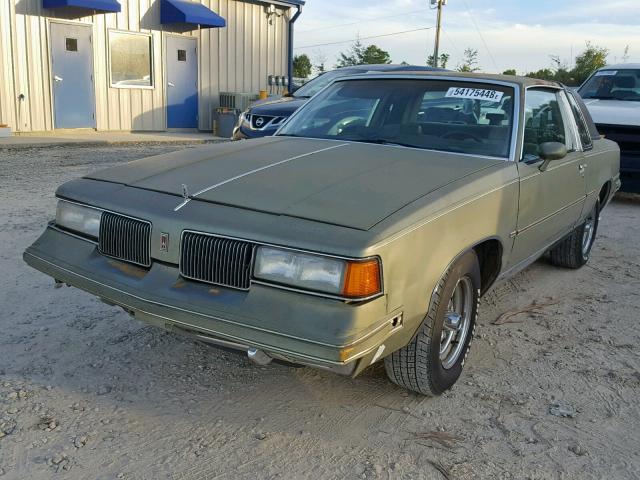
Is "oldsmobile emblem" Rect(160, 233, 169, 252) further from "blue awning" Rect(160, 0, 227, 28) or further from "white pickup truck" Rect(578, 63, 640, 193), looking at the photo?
"blue awning" Rect(160, 0, 227, 28)

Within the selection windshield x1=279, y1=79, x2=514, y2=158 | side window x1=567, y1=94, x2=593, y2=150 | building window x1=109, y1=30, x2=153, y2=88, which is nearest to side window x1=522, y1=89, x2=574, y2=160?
windshield x1=279, y1=79, x2=514, y2=158

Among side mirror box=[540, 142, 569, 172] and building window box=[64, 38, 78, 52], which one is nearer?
side mirror box=[540, 142, 569, 172]

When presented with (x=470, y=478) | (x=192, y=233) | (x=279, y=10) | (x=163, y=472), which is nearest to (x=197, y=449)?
(x=163, y=472)

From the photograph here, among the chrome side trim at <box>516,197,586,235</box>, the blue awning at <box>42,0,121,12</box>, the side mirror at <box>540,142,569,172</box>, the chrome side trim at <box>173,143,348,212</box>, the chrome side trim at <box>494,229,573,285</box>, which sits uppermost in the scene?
the blue awning at <box>42,0,121,12</box>

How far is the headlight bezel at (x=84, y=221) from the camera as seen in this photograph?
9.91ft

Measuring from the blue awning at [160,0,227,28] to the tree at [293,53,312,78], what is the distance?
2491cm

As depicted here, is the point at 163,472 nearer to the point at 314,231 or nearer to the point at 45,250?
the point at 314,231

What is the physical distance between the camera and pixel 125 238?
2877 millimetres

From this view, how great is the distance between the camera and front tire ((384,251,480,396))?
2.88 metres

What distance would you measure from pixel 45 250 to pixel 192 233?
97 cm

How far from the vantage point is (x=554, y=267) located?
565cm

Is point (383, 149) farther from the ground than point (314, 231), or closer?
farther from the ground

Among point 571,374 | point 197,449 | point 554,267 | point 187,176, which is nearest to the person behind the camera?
point 197,449

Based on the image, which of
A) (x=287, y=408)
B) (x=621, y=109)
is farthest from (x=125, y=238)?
(x=621, y=109)
